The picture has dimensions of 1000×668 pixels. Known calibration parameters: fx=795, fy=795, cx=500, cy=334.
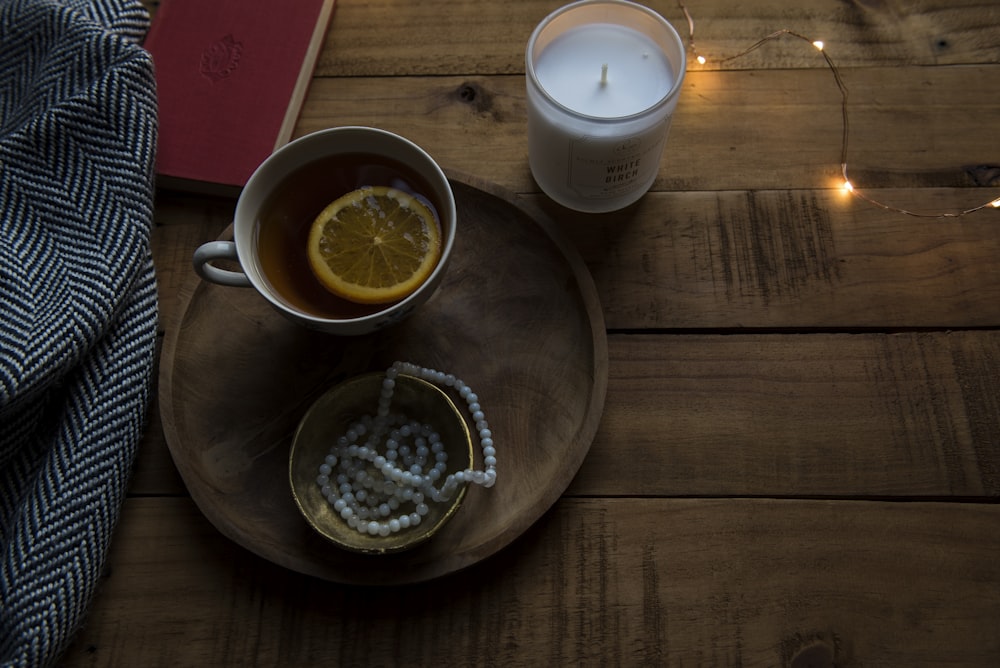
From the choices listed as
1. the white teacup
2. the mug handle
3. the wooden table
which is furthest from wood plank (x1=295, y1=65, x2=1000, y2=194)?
the mug handle

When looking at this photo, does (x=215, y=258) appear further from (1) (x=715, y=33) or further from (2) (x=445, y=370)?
(1) (x=715, y=33)

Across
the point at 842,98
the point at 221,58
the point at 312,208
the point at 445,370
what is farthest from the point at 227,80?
the point at 842,98

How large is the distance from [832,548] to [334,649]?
41cm

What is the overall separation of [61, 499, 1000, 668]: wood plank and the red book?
34 cm

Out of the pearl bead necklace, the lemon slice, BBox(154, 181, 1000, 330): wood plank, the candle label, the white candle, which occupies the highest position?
the white candle

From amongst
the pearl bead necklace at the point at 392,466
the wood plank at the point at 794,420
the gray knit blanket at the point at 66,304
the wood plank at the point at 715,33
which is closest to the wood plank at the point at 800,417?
the wood plank at the point at 794,420

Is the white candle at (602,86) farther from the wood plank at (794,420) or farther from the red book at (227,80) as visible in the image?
the red book at (227,80)

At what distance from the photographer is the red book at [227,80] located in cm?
75

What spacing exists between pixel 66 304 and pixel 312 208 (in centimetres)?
22

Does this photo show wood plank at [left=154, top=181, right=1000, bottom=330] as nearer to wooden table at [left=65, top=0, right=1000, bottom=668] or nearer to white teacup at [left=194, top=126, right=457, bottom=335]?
wooden table at [left=65, top=0, right=1000, bottom=668]

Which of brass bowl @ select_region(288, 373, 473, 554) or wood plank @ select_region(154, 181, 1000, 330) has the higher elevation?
wood plank @ select_region(154, 181, 1000, 330)

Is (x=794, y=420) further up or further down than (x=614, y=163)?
further down

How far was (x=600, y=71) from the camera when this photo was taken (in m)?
0.66

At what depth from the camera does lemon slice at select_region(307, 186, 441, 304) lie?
0.65 m
